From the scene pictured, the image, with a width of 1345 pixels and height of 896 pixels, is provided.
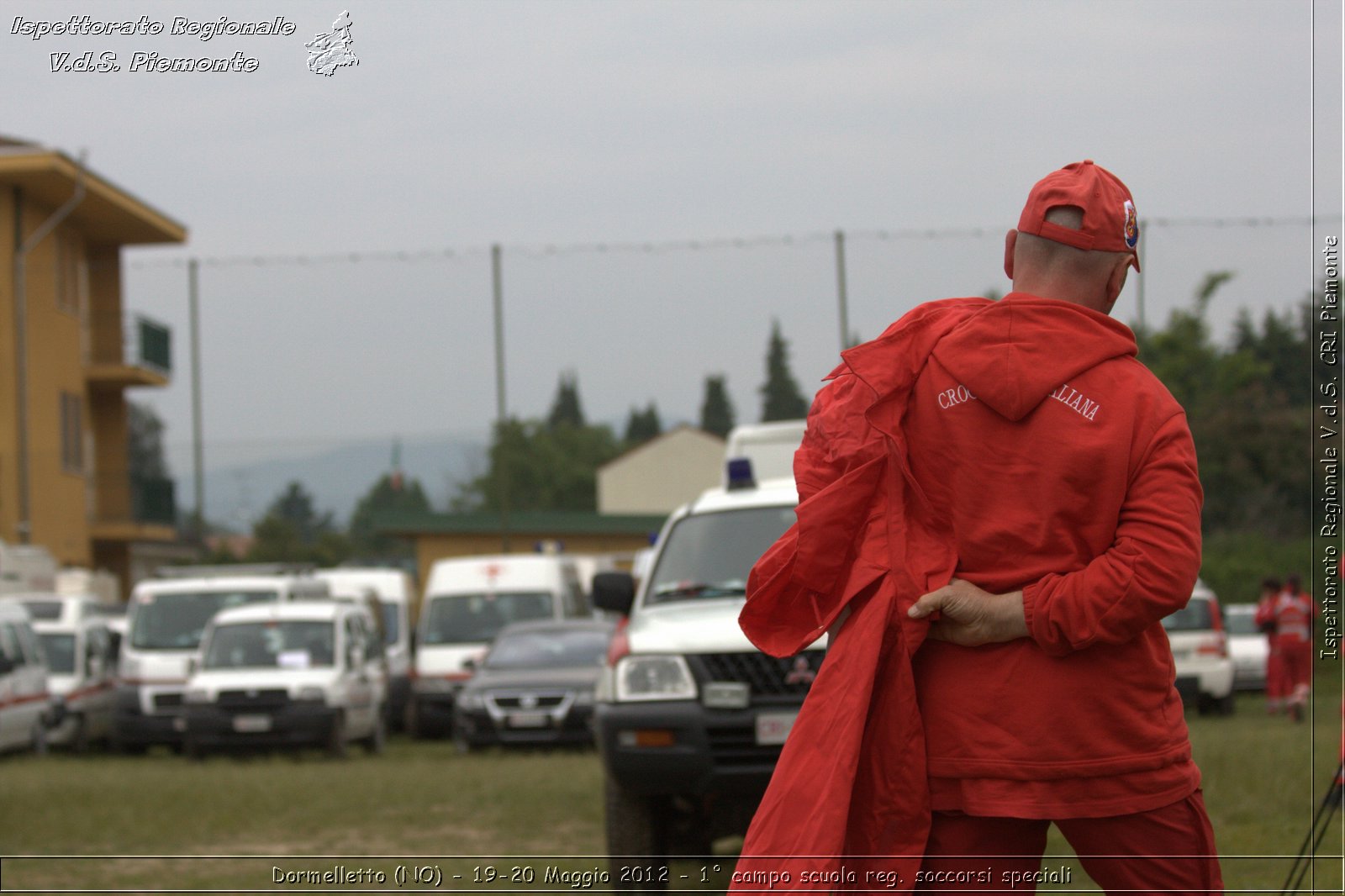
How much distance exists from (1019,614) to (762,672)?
4.79 meters

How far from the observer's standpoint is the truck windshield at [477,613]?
82.1ft

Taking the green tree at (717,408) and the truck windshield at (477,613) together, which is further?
the green tree at (717,408)

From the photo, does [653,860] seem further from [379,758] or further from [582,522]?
[582,522]

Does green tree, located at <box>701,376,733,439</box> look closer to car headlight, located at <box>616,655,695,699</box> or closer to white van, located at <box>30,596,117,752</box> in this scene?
white van, located at <box>30,596,117,752</box>

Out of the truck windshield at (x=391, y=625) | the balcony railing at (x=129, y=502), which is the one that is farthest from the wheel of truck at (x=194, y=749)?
the balcony railing at (x=129, y=502)

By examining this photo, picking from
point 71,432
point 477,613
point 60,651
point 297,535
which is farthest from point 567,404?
point 71,432

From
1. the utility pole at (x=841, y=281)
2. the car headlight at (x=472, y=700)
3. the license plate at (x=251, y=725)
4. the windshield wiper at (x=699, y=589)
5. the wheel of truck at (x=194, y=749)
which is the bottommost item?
the wheel of truck at (x=194, y=749)

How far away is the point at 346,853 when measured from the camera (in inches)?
382

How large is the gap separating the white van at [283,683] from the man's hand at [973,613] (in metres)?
17.7

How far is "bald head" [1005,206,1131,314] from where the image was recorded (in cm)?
314

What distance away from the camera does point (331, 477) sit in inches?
1366

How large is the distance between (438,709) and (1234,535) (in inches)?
559

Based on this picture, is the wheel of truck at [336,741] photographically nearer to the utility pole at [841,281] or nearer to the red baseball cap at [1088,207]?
the utility pole at [841,281]

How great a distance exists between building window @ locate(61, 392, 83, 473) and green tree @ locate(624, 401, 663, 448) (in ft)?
42.0
